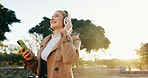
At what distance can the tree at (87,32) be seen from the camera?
21730 mm

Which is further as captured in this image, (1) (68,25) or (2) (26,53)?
(1) (68,25)

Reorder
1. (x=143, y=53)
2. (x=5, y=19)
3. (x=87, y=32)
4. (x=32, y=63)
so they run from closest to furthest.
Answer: (x=32, y=63), (x=5, y=19), (x=87, y=32), (x=143, y=53)

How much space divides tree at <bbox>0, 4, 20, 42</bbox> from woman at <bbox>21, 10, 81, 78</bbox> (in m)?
12.6

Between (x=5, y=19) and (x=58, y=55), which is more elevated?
(x=5, y=19)

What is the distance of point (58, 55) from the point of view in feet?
5.42

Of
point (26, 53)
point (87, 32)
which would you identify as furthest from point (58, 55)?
point (87, 32)

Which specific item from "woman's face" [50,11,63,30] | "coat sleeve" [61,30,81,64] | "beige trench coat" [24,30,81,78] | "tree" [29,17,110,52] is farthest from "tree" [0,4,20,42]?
"coat sleeve" [61,30,81,64]

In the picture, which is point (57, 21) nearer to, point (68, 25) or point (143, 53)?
point (68, 25)

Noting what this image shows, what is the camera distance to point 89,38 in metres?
21.7

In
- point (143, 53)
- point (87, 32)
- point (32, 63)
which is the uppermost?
point (87, 32)

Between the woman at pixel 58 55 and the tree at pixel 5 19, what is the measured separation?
12.6 meters

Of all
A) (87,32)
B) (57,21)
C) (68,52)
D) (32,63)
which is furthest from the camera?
(87,32)

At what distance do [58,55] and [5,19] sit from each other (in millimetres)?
13526

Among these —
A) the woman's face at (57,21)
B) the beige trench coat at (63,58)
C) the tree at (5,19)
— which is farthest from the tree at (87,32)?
the beige trench coat at (63,58)
